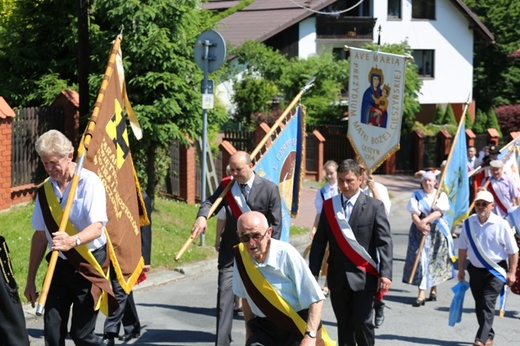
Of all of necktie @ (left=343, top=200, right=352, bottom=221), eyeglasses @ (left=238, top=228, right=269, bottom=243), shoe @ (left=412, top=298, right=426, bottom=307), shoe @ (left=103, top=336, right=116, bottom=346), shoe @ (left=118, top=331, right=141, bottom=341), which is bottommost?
shoe @ (left=412, top=298, right=426, bottom=307)

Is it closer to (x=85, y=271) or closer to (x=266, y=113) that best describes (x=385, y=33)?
(x=266, y=113)

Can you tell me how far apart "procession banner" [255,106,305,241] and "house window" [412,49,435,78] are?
1294 inches

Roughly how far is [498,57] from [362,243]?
4221 centimetres

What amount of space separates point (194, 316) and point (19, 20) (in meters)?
8.92

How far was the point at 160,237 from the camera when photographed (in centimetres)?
1531

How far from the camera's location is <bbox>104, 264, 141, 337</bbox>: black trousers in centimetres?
941

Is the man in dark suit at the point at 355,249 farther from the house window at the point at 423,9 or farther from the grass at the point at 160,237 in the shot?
the house window at the point at 423,9

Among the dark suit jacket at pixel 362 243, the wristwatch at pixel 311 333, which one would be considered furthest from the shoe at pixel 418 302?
the wristwatch at pixel 311 333

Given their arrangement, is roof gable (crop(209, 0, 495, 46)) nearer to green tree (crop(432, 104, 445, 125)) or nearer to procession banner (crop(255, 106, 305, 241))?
green tree (crop(432, 104, 445, 125))

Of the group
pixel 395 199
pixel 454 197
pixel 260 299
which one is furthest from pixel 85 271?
pixel 395 199

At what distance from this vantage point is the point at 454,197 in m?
13.7

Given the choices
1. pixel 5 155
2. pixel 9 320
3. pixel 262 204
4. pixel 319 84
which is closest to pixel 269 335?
pixel 9 320

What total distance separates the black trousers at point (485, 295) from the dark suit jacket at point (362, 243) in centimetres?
197

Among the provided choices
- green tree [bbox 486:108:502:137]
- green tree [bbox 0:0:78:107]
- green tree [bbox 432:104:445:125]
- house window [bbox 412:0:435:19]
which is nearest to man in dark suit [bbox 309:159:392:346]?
green tree [bbox 0:0:78:107]
